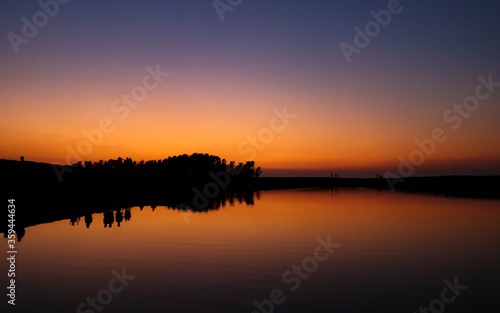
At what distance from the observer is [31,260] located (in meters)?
19.8

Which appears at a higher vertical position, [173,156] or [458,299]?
[173,156]

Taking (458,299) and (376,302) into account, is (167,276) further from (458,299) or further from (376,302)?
(458,299)

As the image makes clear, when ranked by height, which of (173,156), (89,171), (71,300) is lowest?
(71,300)

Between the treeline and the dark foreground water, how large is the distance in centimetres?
4103

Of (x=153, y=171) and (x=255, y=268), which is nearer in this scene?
(x=255, y=268)

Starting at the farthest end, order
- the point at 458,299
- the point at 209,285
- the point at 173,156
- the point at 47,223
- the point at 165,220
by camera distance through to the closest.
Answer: the point at 173,156
the point at 165,220
the point at 47,223
the point at 209,285
the point at 458,299

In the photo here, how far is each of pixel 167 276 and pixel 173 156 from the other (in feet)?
552

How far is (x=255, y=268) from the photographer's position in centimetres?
1852

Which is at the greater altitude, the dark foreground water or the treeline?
the treeline

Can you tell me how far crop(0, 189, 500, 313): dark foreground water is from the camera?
45.6ft

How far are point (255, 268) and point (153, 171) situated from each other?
130275 millimetres

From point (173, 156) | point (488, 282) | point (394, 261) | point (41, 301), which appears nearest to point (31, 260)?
point (41, 301)

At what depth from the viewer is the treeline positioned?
2859 inches

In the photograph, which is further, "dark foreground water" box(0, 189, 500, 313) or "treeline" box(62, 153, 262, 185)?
"treeline" box(62, 153, 262, 185)
